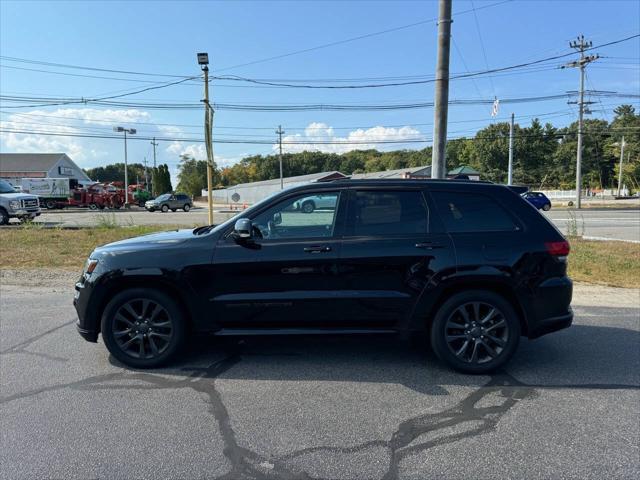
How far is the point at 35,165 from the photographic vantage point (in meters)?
65.8

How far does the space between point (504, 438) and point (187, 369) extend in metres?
2.89

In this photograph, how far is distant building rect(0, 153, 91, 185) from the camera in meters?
63.9

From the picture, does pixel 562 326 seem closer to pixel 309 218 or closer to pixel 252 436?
pixel 309 218

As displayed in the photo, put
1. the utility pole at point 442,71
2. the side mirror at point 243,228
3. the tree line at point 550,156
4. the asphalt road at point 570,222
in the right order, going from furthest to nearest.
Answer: the tree line at point 550,156
the asphalt road at point 570,222
the utility pole at point 442,71
the side mirror at point 243,228

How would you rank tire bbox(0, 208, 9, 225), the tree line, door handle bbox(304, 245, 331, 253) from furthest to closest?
1. the tree line
2. tire bbox(0, 208, 9, 225)
3. door handle bbox(304, 245, 331, 253)

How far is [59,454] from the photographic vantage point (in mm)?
2959

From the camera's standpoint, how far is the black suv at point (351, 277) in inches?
165

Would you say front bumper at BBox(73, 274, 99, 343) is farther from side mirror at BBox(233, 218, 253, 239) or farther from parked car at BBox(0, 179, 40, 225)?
parked car at BBox(0, 179, 40, 225)

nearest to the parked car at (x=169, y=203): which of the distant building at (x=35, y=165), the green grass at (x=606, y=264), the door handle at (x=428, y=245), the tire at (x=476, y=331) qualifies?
the distant building at (x=35, y=165)

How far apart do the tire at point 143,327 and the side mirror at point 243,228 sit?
970mm

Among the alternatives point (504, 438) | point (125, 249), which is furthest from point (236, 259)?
point (504, 438)

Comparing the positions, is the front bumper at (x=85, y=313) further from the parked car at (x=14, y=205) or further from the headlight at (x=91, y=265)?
the parked car at (x=14, y=205)

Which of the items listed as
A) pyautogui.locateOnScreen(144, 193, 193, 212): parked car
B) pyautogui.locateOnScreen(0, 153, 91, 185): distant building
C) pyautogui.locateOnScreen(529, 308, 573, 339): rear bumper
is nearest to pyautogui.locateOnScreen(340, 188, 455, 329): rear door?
pyautogui.locateOnScreen(529, 308, 573, 339): rear bumper

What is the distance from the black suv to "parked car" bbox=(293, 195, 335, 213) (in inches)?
1.8
